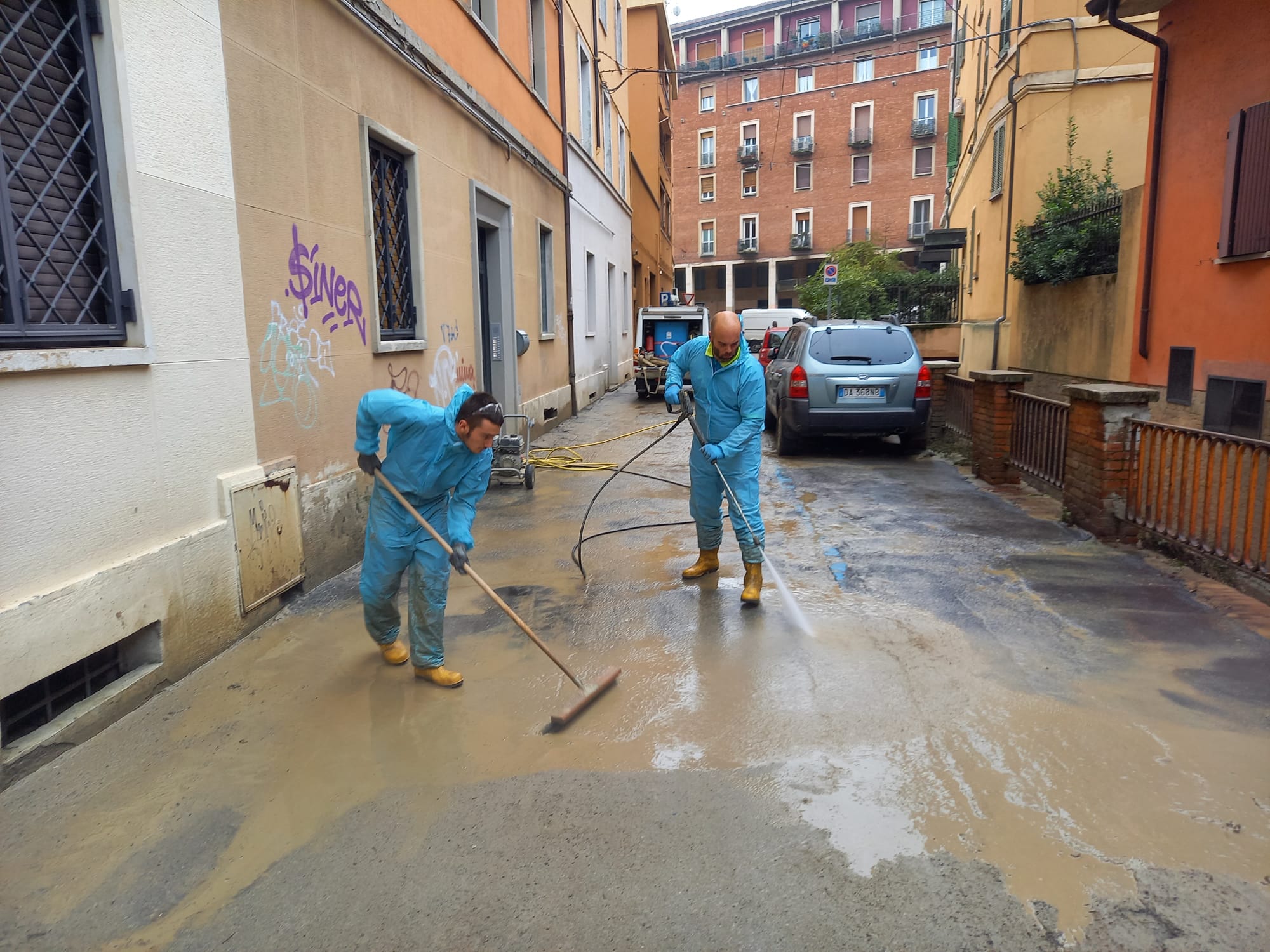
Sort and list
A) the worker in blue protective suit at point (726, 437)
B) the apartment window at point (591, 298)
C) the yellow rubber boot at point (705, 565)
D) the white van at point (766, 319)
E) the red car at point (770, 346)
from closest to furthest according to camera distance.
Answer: the worker in blue protective suit at point (726, 437) → the yellow rubber boot at point (705, 565) → the red car at point (770, 346) → the apartment window at point (591, 298) → the white van at point (766, 319)

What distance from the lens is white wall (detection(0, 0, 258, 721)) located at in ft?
10.3

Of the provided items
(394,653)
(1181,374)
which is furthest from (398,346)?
(1181,374)

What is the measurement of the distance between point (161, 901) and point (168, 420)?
2.23 meters

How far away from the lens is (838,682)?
3881mm

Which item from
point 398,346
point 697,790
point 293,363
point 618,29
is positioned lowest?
point 697,790

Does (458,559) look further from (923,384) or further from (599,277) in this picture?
(599,277)

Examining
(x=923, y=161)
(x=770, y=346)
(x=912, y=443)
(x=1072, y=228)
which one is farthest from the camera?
(x=923, y=161)

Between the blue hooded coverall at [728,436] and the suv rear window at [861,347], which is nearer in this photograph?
the blue hooded coverall at [728,436]

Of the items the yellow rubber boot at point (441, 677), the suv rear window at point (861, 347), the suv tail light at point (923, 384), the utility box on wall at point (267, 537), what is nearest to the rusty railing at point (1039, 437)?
the suv tail light at point (923, 384)

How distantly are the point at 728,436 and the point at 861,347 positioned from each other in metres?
5.16

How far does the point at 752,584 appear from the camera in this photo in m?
5.09

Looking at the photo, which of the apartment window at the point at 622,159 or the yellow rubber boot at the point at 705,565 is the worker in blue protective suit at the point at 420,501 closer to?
the yellow rubber boot at the point at 705,565

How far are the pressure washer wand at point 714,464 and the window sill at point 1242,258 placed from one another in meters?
6.00

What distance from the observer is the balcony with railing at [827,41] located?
160 feet
